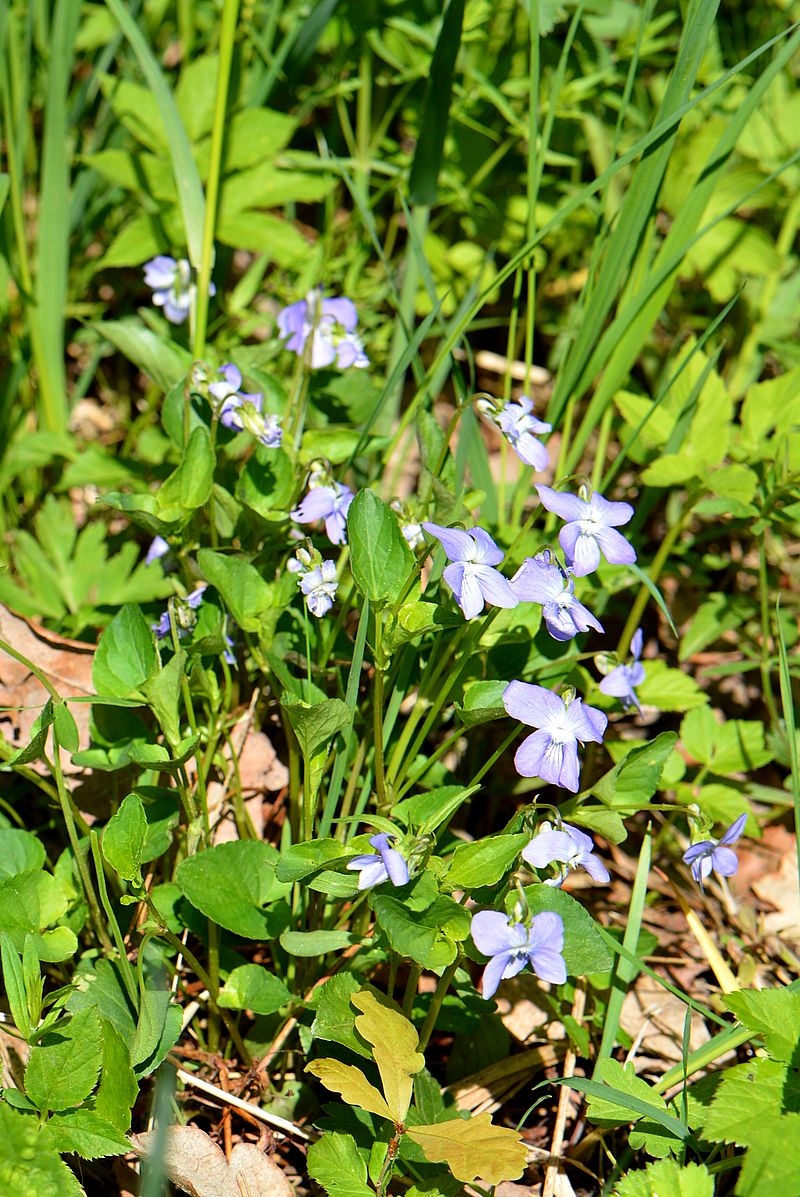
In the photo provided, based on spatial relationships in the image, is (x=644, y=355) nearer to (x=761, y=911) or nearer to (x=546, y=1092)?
(x=761, y=911)

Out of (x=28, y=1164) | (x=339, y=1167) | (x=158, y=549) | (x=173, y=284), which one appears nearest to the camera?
(x=28, y=1164)

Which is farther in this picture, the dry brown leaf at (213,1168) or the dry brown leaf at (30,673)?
the dry brown leaf at (30,673)

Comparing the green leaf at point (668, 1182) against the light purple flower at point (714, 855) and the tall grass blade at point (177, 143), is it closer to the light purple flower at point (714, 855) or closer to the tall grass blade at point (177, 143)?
the light purple flower at point (714, 855)

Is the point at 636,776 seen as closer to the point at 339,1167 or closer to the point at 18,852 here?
the point at 339,1167

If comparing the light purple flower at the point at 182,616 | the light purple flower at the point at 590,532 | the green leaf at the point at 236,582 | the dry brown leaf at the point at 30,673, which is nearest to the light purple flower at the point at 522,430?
the light purple flower at the point at 590,532

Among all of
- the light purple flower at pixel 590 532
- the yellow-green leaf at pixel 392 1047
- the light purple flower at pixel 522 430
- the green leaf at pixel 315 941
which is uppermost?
the light purple flower at pixel 522 430

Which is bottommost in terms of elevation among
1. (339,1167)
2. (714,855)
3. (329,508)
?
(339,1167)

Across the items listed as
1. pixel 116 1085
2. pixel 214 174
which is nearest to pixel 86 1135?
pixel 116 1085
